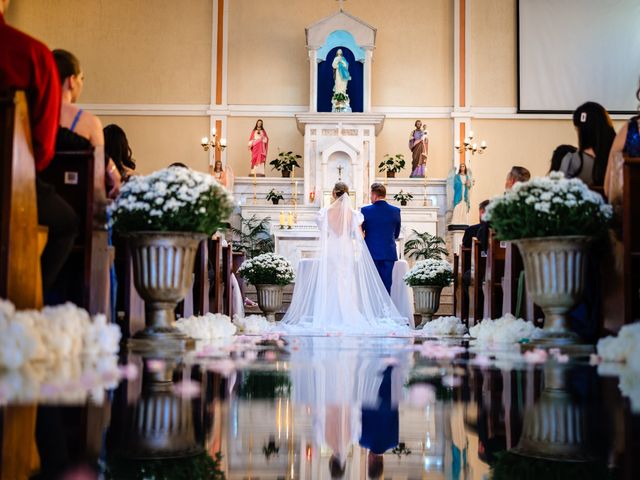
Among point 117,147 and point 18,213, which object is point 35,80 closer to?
point 18,213

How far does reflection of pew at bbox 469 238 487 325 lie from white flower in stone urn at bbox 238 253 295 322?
265 centimetres

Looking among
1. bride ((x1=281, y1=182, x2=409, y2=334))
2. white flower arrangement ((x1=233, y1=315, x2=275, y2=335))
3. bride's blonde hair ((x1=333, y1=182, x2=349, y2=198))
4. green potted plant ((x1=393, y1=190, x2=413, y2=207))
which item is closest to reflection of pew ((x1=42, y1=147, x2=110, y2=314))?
white flower arrangement ((x1=233, y1=315, x2=275, y2=335))

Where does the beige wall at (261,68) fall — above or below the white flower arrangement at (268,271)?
A: above

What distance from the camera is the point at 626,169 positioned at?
4043 mm

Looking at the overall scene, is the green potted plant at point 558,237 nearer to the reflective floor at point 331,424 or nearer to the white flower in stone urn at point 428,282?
the reflective floor at point 331,424

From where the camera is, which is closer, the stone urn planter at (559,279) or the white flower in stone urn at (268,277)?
the stone urn planter at (559,279)

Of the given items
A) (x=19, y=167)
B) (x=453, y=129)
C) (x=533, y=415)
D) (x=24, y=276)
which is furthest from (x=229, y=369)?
(x=453, y=129)

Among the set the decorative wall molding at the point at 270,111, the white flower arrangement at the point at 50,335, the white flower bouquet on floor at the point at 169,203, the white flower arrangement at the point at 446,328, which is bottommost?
the white flower arrangement at the point at 446,328

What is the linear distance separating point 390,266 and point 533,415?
778cm

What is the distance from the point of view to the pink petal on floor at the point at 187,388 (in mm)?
2070

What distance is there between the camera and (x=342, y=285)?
8773 mm

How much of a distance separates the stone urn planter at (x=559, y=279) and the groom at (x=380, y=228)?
5.09 m

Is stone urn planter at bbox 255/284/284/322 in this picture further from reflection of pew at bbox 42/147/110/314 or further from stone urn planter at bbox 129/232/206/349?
reflection of pew at bbox 42/147/110/314

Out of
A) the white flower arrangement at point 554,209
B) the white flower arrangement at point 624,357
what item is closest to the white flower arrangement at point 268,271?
the white flower arrangement at point 554,209
